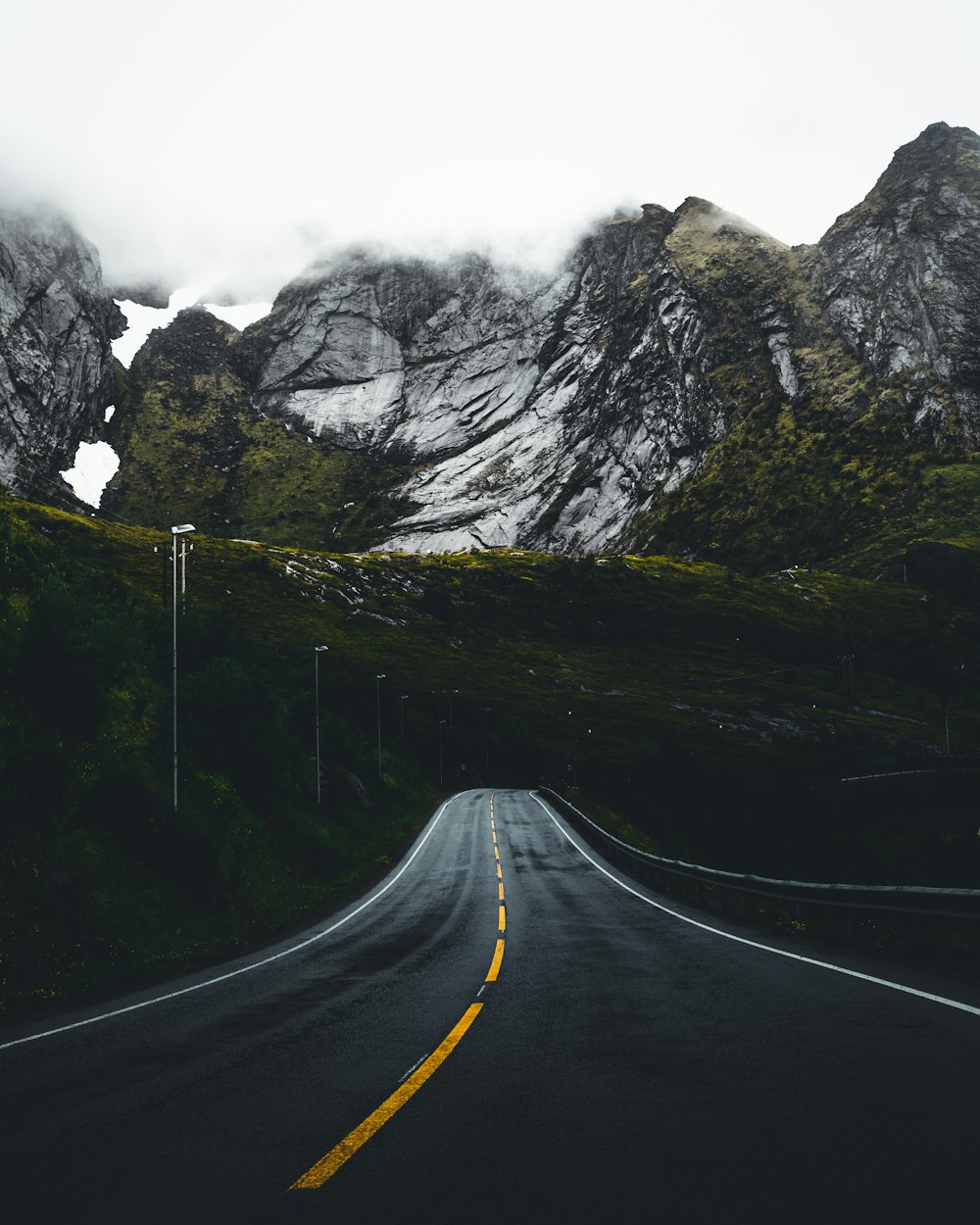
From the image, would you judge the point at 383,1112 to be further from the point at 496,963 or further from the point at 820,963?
the point at 820,963

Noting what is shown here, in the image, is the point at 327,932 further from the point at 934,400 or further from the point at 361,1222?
the point at 934,400

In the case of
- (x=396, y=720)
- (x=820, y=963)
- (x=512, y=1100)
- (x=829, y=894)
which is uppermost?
(x=396, y=720)

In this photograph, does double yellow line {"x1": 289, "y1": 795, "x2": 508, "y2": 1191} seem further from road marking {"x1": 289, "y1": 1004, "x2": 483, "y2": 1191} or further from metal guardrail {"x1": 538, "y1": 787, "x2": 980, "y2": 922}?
metal guardrail {"x1": 538, "y1": 787, "x2": 980, "y2": 922}

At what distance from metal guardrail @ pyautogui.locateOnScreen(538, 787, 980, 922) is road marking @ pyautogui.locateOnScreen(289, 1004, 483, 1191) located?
21.5 ft

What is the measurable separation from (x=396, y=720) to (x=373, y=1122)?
89909 millimetres

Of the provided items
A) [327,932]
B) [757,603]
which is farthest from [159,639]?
[757,603]

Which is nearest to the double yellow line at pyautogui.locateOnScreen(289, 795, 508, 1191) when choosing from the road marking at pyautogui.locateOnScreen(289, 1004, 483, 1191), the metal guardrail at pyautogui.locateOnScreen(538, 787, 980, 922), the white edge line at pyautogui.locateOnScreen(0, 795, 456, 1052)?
the road marking at pyautogui.locateOnScreen(289, 1004, 483, 1191)

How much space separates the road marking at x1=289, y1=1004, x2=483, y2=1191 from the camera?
4.89 m

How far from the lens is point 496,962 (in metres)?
13.4

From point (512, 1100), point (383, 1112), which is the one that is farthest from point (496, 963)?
point (383, 1112)

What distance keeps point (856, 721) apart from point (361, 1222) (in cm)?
11853

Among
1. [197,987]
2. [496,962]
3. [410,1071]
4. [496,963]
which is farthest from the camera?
[496,962]

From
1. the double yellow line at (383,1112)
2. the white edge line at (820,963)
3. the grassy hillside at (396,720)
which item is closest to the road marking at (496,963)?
the double yellow line at (383,1112)

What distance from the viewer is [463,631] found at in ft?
469
